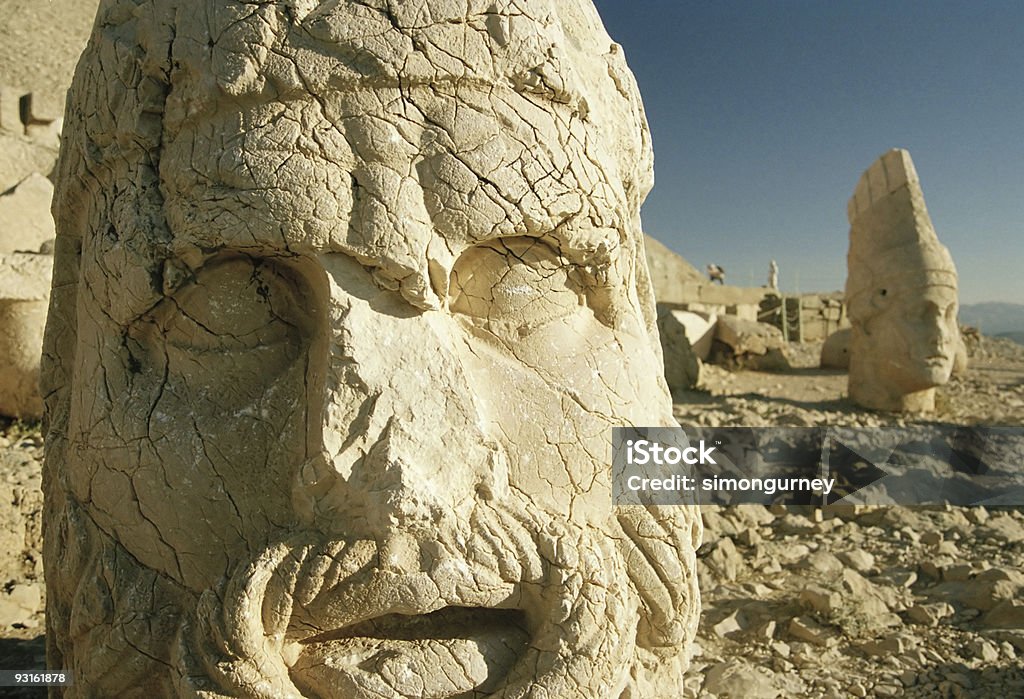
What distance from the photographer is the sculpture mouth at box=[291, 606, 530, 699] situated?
5.10 ft

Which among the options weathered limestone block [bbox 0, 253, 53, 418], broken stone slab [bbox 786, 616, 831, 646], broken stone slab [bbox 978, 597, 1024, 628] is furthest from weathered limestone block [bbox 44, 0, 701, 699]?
weathered limestone block [bbox 0, 253, 53, 418]

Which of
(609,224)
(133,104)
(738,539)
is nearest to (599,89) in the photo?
(609,224)

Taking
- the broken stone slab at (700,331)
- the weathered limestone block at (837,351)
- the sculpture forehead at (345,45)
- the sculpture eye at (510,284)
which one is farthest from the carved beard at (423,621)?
the weathered limestone block at (837,351)

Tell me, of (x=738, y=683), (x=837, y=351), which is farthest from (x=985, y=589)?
(x=837, y=351)

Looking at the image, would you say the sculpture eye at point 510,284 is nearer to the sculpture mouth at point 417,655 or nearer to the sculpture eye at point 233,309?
the sculpture eye at point 233,309

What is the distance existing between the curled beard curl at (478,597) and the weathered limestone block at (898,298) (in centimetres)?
845

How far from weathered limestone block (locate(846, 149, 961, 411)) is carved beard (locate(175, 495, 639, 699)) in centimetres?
856

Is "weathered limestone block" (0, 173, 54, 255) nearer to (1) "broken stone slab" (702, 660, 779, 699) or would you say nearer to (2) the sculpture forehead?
(2) the sculpture forehead

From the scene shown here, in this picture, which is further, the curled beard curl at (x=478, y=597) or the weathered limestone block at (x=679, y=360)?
the weathered limestone block at (x=679, y=360)

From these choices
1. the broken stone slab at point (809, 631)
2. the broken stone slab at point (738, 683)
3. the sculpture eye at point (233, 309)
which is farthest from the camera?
the broken stone slab at point (809, 631)

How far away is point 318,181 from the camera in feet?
5.29

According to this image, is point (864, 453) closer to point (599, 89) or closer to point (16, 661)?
point (599, 89)

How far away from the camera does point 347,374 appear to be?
1.60 m

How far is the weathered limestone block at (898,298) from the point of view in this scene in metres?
8.93
